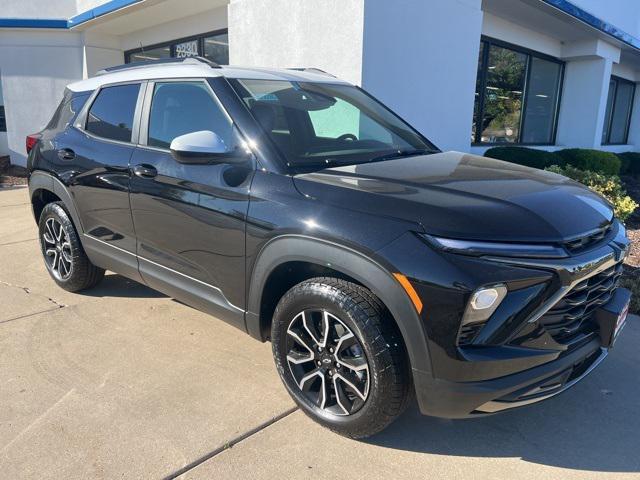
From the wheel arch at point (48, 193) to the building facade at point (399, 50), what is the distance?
11.8ft

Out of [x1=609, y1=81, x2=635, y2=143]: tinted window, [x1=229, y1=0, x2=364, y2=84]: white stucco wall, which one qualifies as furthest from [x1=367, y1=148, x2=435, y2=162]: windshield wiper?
[x1=609, y1=81, x2=635, y2=143]: tinted window

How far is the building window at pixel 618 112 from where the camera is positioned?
17.3m

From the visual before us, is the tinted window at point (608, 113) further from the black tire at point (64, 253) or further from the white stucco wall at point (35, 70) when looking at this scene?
the black tire at point (64, 253)

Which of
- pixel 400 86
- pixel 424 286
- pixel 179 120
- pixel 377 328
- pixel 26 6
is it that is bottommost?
pixel 377 328

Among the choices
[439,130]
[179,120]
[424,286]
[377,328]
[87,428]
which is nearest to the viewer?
[424,286]

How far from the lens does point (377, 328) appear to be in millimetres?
2320

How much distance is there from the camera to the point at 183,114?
3.34 meters

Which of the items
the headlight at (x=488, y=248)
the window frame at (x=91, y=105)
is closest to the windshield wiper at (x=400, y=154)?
the headlight at (x=488, y=248)

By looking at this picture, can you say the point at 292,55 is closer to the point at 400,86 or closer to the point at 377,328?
the point at 400,86

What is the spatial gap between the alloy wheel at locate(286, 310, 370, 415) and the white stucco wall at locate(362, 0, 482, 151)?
171 inches

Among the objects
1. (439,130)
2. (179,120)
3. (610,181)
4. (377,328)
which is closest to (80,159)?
(179,120)

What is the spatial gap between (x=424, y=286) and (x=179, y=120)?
207 centimetres

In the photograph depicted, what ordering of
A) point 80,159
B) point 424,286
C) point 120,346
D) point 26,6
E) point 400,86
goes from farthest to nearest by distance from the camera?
point 26,6, point 400,86, point 80,159, point 120,346, point 424,286

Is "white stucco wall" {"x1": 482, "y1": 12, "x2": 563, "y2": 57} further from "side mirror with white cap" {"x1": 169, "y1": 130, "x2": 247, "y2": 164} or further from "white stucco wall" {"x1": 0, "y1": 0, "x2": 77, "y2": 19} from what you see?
"white stucco wall" {"x1": 0, "y1": 0, "x2": 77, "y2": 19}
